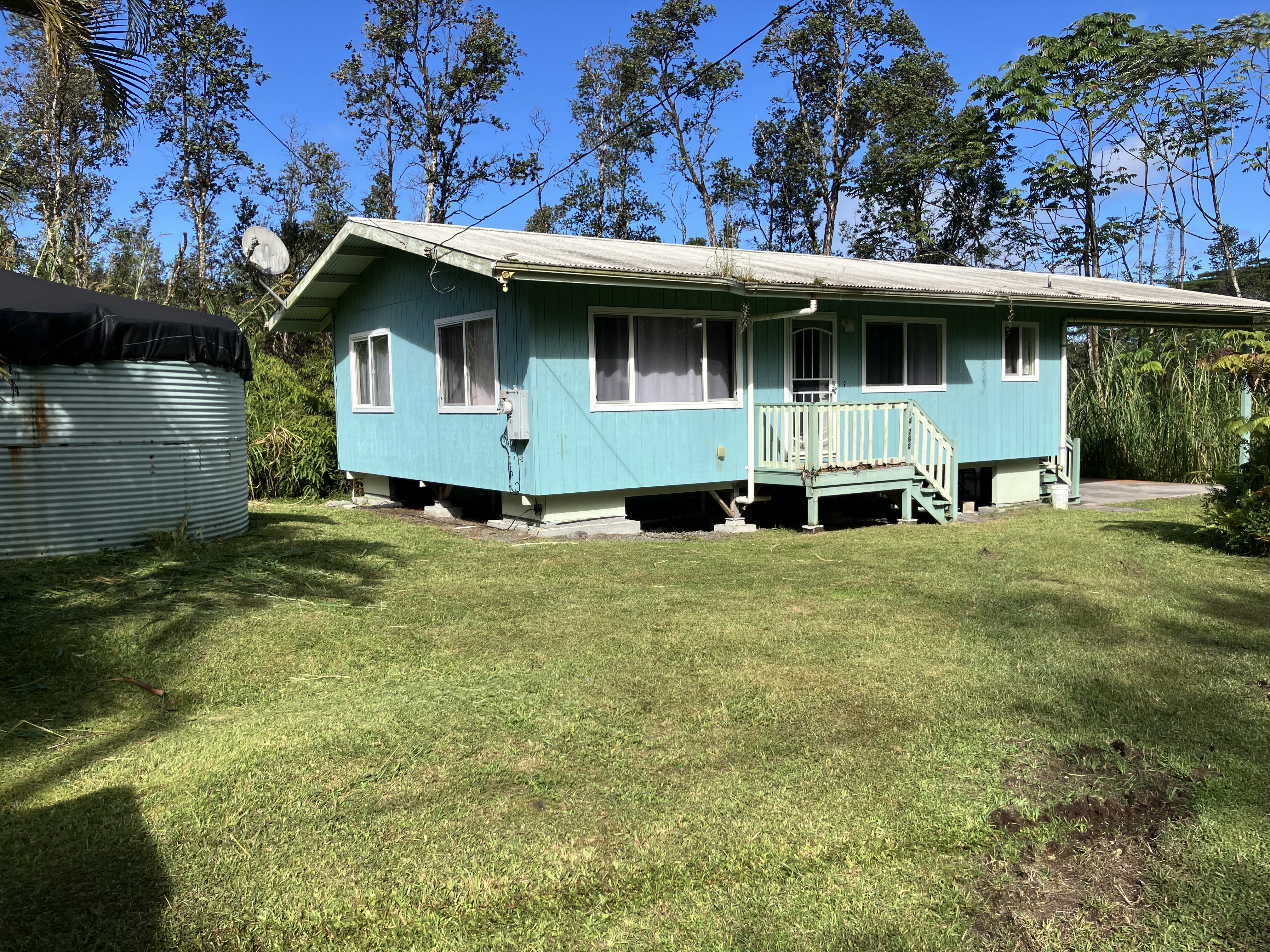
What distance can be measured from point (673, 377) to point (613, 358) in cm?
84

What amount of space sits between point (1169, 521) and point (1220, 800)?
28.5 ft

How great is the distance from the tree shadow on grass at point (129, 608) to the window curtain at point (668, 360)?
366cm

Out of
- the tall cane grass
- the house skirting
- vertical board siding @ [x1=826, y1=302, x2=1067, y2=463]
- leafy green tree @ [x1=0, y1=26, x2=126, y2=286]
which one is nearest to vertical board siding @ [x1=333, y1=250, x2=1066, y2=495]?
vertical board siding @ [x1=826, y1=302, x2=1067, y2=463]

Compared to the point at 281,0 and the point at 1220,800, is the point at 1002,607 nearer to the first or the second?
the point at 1220,800

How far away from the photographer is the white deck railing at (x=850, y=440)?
11.2 m

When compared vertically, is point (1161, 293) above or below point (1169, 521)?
above

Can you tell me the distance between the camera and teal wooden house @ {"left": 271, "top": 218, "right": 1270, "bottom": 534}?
10.6 meters

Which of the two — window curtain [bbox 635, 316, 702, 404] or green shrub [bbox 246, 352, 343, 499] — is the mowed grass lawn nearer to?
window curtain [bbox 635, 316, 702, 404]

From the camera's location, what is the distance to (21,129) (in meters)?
25.9

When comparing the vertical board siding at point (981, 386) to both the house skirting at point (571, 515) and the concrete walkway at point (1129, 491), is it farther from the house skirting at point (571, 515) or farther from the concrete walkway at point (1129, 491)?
the house skirting at point (571, 515)

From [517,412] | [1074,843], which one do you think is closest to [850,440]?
[517,412]

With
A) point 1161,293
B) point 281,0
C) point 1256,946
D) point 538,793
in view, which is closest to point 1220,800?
point 1256,946

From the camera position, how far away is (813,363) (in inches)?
501

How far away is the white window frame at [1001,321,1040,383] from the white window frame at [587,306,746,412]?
16.6ft
